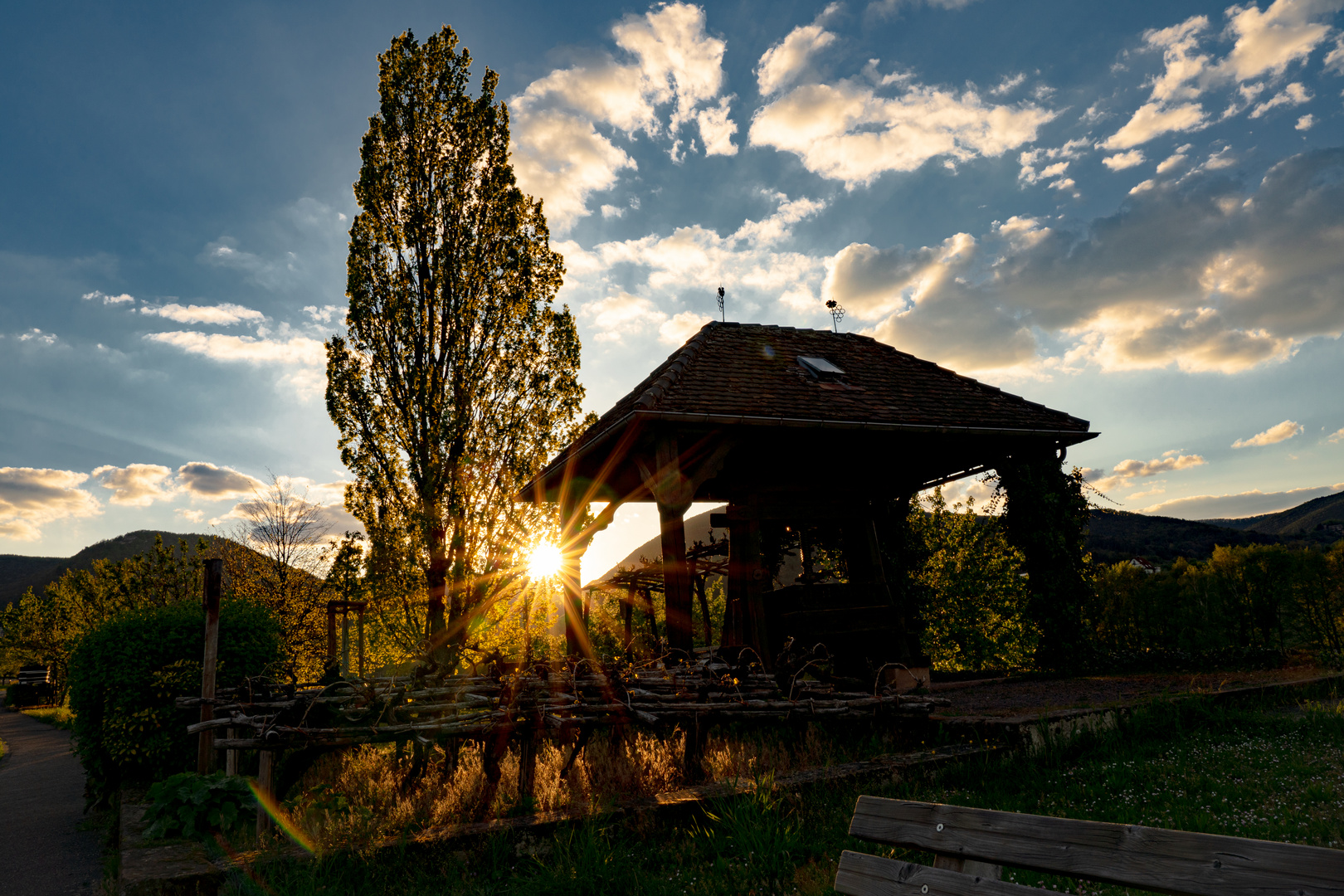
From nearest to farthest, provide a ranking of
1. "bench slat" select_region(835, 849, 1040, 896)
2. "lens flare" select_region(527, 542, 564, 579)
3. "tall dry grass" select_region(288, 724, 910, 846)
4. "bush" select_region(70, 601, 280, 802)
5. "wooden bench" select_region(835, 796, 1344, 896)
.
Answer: "wooden bench" select_region(835, 796, 1344, 896) < "bench slat" select_region(835, 849, 1040, 896) < "tall dry grass" select_region(288, 724, 910, 846) < "bush" select_region(70, 601, 280, 802) < "lens flare" select_region(527, 542, 564, 579)

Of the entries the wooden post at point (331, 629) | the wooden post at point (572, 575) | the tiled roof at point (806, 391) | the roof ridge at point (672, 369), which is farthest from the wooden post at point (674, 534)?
the wooden post at point (331, 629)

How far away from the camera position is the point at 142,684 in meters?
7.48

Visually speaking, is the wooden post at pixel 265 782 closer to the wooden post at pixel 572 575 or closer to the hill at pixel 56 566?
the wooden post at pixel 572 575

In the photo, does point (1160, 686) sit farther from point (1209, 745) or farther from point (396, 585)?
point (396, 585)

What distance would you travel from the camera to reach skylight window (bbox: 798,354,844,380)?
1090 centimetres

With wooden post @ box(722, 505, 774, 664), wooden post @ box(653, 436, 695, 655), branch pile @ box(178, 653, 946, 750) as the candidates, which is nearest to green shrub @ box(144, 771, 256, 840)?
branch pile @ box(178, 653, 946, 750)

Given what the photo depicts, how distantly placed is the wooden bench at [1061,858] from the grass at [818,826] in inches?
78.8

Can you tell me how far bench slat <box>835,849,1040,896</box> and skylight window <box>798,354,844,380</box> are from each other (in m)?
9.07

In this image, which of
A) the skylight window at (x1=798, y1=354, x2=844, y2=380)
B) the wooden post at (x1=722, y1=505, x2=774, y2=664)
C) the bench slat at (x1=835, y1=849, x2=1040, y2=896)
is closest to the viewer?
the bench slat at (x1=835, y1=849, x2=1040, y2=896)

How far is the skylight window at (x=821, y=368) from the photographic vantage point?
1090 cm

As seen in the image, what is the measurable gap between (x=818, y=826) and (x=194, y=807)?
477 cm

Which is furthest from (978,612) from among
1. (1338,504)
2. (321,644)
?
(1338,504)

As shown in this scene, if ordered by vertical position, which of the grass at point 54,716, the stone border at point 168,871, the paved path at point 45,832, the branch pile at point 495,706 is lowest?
the grass at point 54,716

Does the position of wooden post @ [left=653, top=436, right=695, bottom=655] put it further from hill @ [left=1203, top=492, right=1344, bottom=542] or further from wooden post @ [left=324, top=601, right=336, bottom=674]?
hill @ [left=1203, top=492, right=1344, bottom=542]
